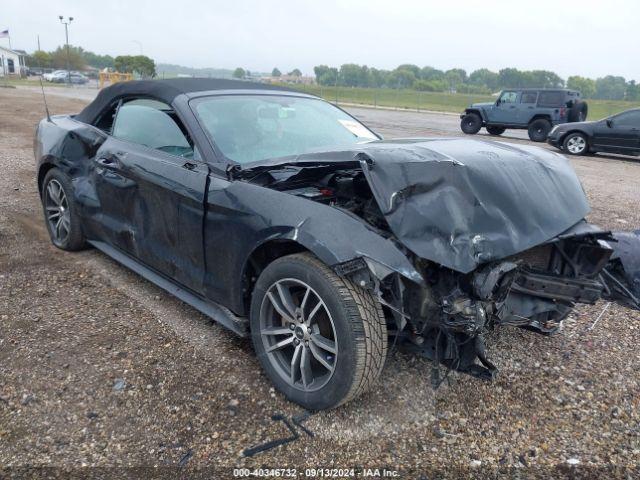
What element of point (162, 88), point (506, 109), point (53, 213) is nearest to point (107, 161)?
point (162, 88)

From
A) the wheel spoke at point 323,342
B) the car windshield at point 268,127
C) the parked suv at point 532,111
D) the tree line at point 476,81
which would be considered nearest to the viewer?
the wheel spoke at point 323,342

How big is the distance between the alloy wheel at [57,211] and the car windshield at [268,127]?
195 centimetres

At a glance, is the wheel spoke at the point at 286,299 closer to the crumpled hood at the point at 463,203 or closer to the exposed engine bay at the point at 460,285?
the exposed engine bay at the point at 460,285

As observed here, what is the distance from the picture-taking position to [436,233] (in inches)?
93.7

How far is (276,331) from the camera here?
2781mm

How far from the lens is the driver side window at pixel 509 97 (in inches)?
738

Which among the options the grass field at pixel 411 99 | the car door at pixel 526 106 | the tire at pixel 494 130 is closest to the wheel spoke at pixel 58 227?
the car door at pixel 526 106

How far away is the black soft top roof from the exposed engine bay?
1065mm

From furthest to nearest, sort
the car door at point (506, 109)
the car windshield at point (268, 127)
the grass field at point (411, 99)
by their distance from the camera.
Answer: the grass field at point (411, 99), the car door at point (506, 109), the car windshield at point (268, 127)

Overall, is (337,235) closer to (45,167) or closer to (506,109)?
(45,167)

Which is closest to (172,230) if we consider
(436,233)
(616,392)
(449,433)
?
(436,233)

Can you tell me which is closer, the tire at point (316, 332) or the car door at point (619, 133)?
the tire at point (316, 332)

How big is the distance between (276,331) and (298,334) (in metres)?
0.16

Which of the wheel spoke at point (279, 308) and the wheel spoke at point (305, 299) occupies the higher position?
the wheel spoke at point (305, 299)
